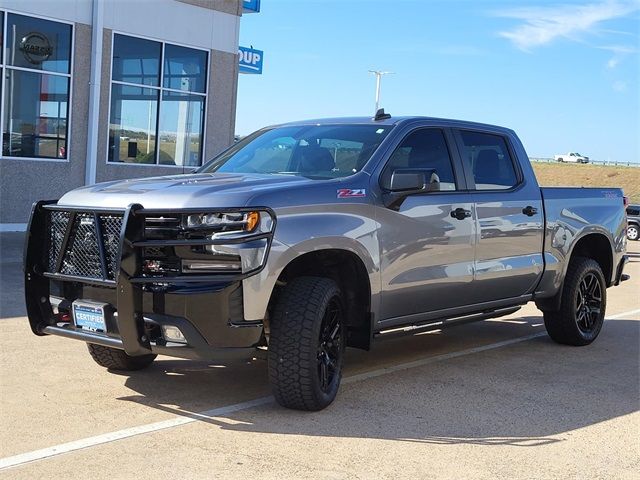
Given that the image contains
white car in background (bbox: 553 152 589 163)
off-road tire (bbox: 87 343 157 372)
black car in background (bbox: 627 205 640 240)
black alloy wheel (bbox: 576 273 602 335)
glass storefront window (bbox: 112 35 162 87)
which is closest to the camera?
off-road tire (bbox: 87 343 157 372)

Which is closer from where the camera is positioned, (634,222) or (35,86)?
(35,86)

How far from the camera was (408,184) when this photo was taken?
590cm

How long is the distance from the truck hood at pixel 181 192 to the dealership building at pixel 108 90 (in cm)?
1077

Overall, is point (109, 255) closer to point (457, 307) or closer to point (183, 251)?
point (183, 251)

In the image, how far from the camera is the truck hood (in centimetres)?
504

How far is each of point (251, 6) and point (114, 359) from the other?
16.4 metres

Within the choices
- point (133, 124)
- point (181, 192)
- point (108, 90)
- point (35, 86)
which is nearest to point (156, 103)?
point (133, 124)

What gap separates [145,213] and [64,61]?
1257cm

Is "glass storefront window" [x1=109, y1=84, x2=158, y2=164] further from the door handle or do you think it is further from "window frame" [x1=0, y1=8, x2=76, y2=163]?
the door handle

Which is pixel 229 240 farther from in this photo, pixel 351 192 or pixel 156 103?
pixel 156 103

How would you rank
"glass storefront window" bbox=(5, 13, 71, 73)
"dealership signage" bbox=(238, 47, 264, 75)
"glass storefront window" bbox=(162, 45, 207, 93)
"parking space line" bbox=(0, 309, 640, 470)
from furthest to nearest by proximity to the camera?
"dealership signage" bbox=(238, 47, 264, 75)
"glass storefront window" bbox=(162, 45, 207, 93)
"glass storefront window" bbox=(5, 13, 71, 73)
"parking space line" bbox=(0, 309, 640, 470)

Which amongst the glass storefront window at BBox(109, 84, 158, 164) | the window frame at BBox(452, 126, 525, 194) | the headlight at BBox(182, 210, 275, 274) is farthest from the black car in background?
the headlight at BBox(182, 210, 275, 274)

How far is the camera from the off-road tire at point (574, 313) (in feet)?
26.5

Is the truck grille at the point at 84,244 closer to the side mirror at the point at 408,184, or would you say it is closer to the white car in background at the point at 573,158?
the side mirror at the point at 408,184
